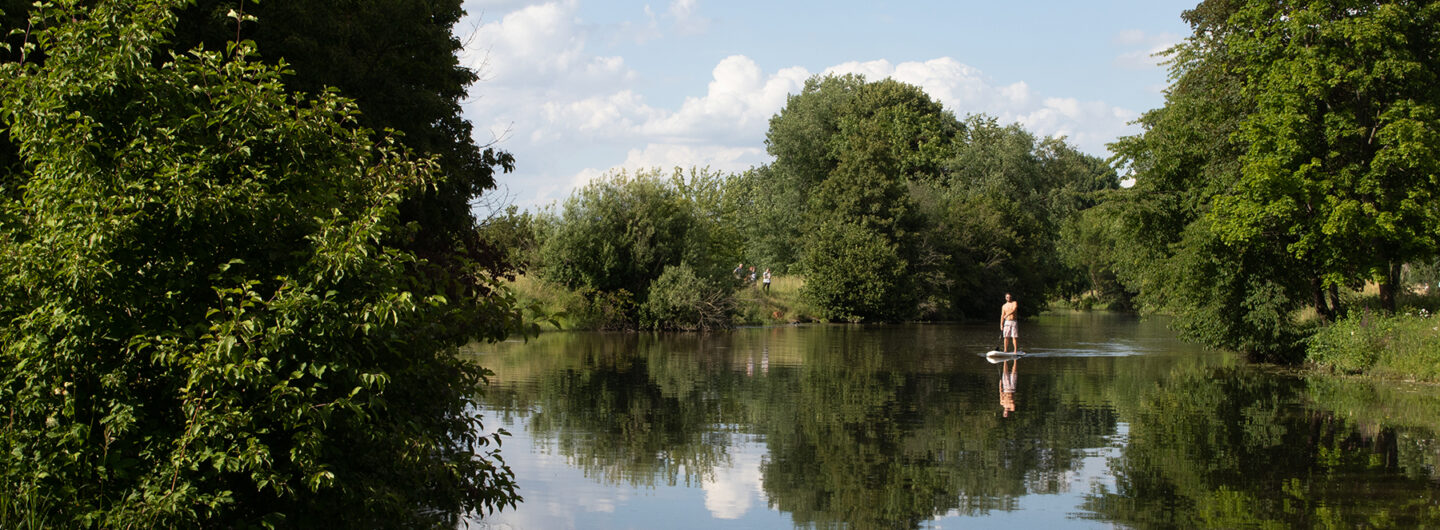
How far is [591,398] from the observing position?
1878 cm

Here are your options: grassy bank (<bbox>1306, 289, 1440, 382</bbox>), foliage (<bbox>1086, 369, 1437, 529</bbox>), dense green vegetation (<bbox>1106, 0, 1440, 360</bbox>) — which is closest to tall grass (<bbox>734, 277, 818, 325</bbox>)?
dense green vegetation (<bbox>1106, 0, 1440, 360</bbox>)

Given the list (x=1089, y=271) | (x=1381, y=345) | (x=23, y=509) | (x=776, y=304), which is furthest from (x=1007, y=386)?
(x=1089, y=271)

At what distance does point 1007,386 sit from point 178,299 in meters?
17.4

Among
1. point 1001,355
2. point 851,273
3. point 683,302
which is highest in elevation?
point 851,273

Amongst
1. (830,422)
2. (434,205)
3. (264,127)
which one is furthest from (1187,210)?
(264,127)

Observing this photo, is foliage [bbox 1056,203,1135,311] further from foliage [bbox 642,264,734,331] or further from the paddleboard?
the paddleboard

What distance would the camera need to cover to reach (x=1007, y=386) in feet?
70.1

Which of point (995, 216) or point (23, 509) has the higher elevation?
point (995, 216)

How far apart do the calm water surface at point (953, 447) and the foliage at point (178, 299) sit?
3572 millimetres

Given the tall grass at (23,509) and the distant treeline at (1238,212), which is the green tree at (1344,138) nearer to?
the distant treeline at (1238,212)

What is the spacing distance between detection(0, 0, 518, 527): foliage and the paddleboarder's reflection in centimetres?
1218

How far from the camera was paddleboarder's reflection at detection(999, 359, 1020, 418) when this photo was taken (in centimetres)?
1812

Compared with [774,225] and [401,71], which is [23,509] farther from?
[774,225]

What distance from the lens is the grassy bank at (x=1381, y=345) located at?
22688 millimetres
